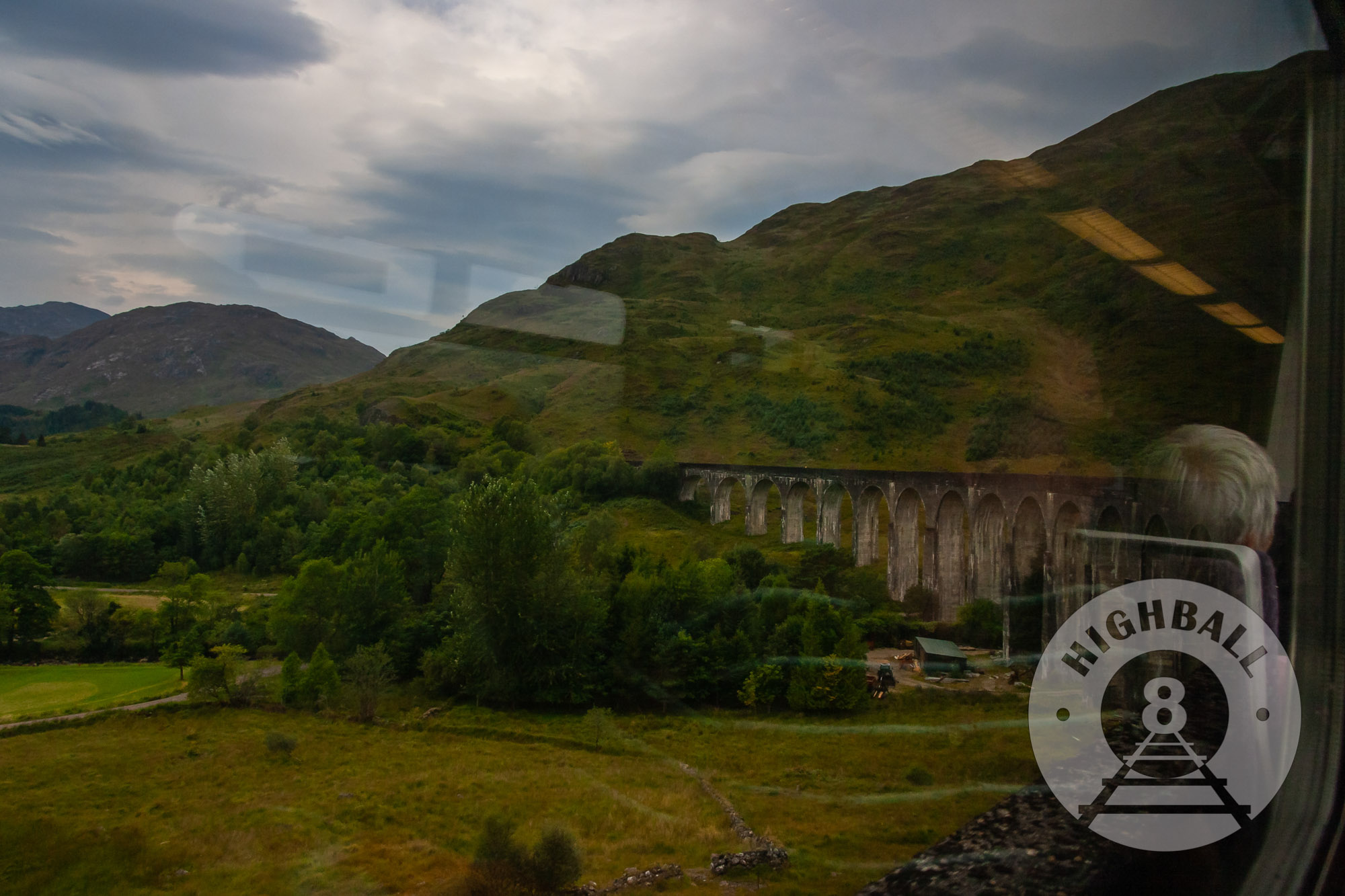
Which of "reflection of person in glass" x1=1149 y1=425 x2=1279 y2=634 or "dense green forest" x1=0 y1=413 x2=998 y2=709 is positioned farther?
"dense green forest" x1=0 y1=413 x2=998 y2=709

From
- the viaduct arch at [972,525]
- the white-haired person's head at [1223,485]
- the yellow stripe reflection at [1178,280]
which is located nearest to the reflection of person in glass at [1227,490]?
the white-haired person's head at [1223,485]

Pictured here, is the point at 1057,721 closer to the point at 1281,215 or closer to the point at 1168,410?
the point at 1168,410

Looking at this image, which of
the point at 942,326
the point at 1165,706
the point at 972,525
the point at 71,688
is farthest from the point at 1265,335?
the point at 942,326

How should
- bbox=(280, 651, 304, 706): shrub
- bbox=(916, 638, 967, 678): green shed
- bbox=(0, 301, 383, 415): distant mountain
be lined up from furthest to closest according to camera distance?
bbox=(0, 301, 383, 415): distant mountain, bbox=(916, 638, 967, 678): green shed, bbox=(280, 651, 304, 706): shrub

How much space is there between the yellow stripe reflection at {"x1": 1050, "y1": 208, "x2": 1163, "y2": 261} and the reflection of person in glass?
→ 3.03 ft

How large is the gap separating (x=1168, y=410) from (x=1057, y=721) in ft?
5.08

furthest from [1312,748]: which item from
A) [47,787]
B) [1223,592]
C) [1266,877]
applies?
[47,787]

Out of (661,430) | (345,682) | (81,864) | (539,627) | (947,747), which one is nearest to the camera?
(81,864)

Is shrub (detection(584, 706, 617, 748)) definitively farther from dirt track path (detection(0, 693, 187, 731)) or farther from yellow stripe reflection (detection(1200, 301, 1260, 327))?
yellow stripe reflection (detection(1200, 301, 1260, 327))

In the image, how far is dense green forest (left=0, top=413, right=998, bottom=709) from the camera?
344 inches

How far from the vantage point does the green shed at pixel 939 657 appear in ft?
26.8

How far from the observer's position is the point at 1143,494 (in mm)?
3416

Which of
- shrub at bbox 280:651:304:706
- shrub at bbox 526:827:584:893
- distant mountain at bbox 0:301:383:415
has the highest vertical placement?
distant mountain at bbox 0:301:383:415

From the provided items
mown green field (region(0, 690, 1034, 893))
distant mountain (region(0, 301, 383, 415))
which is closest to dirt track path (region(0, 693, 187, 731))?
mown green field (region(0, 690, 1034, 893))
